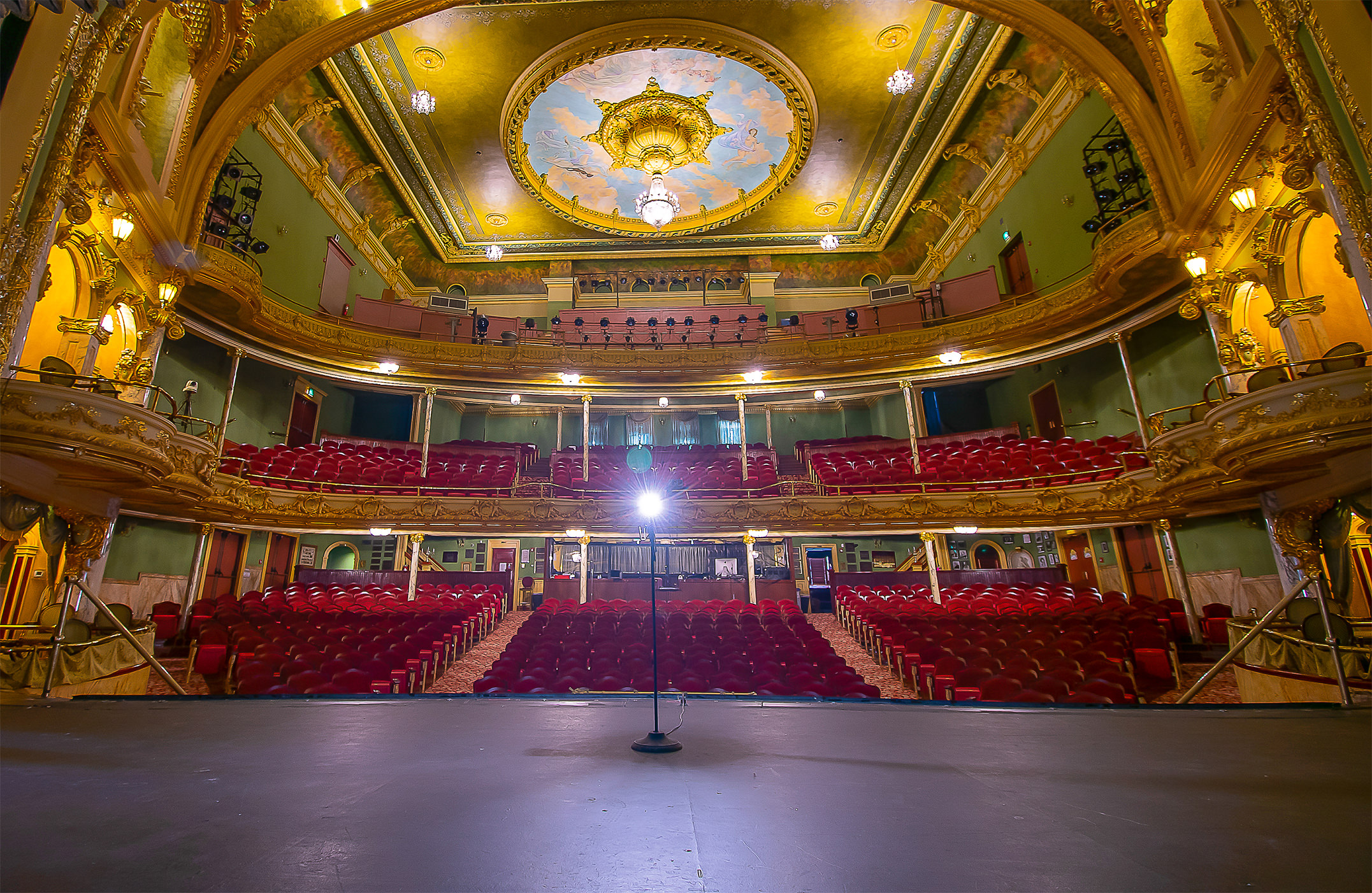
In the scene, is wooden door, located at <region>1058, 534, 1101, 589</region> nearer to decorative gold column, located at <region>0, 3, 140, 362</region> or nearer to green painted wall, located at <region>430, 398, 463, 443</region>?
decorative gold column, located at <region>0, 3, 140, 362</region>

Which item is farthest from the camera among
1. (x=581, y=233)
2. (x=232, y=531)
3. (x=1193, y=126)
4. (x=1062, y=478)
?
(x=581, y=233)

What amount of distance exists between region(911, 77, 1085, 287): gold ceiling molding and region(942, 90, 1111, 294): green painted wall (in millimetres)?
223

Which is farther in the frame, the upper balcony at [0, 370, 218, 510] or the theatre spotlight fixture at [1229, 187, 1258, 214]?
the theatre spotlight fixture at [1229, 187, 1258, 214]

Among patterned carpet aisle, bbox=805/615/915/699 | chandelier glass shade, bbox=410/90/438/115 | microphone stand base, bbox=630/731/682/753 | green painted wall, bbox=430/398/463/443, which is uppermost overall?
chandelier glass shade, bbox=410/90/438/115

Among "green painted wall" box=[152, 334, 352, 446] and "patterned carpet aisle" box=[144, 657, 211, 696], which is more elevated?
"green painted wall" box=[152, 334, 352, 446]

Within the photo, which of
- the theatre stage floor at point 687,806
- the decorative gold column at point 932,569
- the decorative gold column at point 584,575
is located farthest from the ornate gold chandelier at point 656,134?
the theatre stage floor at point 687,806

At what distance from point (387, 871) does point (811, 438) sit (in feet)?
68.7

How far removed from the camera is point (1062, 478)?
1216cm

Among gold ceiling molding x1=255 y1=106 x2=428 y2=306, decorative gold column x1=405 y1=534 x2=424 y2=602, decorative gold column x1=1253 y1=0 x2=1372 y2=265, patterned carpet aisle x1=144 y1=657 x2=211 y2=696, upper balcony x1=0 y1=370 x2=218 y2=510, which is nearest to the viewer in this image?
upper balcony x1=0 y1=370 x2=218 y2=510

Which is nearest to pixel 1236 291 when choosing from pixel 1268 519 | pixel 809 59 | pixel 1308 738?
pixel 1268 519

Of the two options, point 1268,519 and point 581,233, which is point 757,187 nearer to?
point 581,233

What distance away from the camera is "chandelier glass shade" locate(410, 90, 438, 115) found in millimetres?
14180

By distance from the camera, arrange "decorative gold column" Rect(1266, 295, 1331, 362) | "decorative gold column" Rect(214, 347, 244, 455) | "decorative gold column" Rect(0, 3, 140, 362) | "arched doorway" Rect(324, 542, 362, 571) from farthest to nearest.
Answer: "arched doorway" Rect(324, 542, 362, 571) < "decorative gold column" Rect(214, 347, 244, 455) < "decorative gold column" Rect(1266, 295, 1331, 362) < "decorative gold column" Rect(0, 3, 140, 362)

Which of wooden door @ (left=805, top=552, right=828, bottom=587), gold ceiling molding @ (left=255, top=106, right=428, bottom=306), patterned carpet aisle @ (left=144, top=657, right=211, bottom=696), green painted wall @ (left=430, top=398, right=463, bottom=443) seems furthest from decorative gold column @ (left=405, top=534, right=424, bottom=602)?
wooden door @ (left=805, top=552, right=828, bottom=587)
